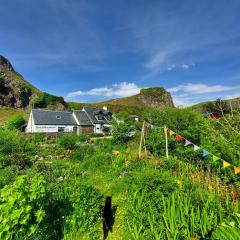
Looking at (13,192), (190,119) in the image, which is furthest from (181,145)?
(13,192)

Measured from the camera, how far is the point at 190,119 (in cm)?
1936

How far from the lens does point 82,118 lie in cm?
5166

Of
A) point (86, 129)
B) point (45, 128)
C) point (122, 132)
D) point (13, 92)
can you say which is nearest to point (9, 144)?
point (122, 132)

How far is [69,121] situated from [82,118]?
9.50 feet

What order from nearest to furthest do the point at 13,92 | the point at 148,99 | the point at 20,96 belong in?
the point at 13,92, the point at 20,96, the point at 148,99

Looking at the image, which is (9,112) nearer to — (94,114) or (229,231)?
(94,114)

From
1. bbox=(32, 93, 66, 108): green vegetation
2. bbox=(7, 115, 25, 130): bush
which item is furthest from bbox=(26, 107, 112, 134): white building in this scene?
bbox=(32, 93, 66, 108): green vegetation

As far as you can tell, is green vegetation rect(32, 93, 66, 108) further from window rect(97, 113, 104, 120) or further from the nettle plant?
the nettle plant

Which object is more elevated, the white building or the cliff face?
the cliff face

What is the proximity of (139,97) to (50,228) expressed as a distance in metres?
115

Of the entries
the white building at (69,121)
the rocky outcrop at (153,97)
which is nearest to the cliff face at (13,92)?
the white building at (69,121)

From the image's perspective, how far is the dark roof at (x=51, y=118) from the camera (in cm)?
4553

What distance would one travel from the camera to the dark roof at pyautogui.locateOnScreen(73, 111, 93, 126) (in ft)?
167

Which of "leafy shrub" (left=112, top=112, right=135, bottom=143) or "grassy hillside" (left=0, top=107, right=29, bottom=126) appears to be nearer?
"leafy shrub" (left=112, top=112, right=135, bottom=143)
